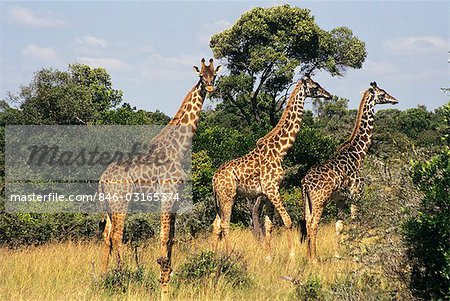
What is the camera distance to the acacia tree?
34.6 m

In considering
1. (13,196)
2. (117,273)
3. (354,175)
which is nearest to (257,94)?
(13,196)

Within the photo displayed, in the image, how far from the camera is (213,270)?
8828mm

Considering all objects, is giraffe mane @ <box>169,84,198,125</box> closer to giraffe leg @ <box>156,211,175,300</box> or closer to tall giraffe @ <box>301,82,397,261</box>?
giraffe leg @ <box>156,211,175,300</box>

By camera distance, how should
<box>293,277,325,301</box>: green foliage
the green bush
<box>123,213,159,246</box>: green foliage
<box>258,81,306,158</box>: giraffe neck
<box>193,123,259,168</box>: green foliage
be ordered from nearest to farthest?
1. the green bush
2. <box>293,277,325,301</box>: green foliage
3. <box>258,81,306,158</box>: giraffe neck
4. <box>123,213,159,246</box>: green foliage
5. <box>193,123,259,168</box>: green foliage

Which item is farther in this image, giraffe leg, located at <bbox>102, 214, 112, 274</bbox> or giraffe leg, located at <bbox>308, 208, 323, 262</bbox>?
giraffe leg, located at <bbox>308, 208, 323, 262</bbox>

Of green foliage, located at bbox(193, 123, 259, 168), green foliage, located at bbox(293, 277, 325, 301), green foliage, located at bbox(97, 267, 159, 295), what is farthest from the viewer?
green foliage, located at bbox(193, 123, 259, 168)

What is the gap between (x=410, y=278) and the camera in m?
6.70

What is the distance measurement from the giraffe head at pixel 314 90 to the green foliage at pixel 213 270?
4036 mm

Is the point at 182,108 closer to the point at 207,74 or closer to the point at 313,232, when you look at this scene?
the point at 207,74

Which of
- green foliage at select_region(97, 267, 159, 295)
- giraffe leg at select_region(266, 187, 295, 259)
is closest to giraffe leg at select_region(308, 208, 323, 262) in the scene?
giraffe leg at select_region(266, 187, 295, 259)

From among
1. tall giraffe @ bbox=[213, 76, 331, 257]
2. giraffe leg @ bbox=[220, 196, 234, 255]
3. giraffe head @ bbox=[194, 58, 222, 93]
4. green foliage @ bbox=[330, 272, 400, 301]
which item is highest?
giraffe head @ bbox=[194, 58, 222, 93]

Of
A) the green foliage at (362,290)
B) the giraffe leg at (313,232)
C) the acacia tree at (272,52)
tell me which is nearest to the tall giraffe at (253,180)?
the giraffe leg at (313,232)

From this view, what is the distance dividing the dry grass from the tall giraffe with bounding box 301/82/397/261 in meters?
0.63

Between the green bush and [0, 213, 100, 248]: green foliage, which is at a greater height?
the green bush
